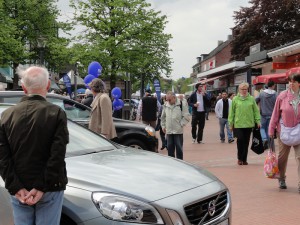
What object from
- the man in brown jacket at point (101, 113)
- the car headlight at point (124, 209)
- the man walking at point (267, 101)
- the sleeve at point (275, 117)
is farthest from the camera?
the man walking at point (267, 101)

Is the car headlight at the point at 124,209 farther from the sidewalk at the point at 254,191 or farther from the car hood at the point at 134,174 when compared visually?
the sidewalk at the point at 254,191

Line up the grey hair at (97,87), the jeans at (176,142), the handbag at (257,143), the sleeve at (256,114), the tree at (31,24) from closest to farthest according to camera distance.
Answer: the grey hair at (97,87) → the jeans at (176,142) → the handbag at (257,143) → the sleeve at (256,114) → the tree at (31,24)

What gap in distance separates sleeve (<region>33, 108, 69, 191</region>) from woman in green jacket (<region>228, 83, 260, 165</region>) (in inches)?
273

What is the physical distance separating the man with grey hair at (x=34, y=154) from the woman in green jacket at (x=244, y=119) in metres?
A: 6.91

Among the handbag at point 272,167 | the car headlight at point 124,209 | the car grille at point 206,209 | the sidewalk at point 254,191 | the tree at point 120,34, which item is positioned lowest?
the sidewalk at point 254,191

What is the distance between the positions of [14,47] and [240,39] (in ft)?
75.2

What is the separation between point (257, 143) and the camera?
937 centimetres

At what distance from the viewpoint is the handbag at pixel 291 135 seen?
6547 millimetres

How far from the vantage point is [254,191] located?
6867mm

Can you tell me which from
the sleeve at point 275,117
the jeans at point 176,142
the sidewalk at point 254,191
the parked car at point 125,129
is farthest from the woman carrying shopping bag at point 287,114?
the parked car at point 125,129

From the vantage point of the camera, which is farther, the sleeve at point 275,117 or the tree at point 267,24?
the tree at point 267,24

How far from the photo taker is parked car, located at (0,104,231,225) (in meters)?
3.23

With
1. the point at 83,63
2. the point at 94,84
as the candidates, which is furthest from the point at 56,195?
the point at 83,63

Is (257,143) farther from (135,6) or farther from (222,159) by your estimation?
(135,6)
